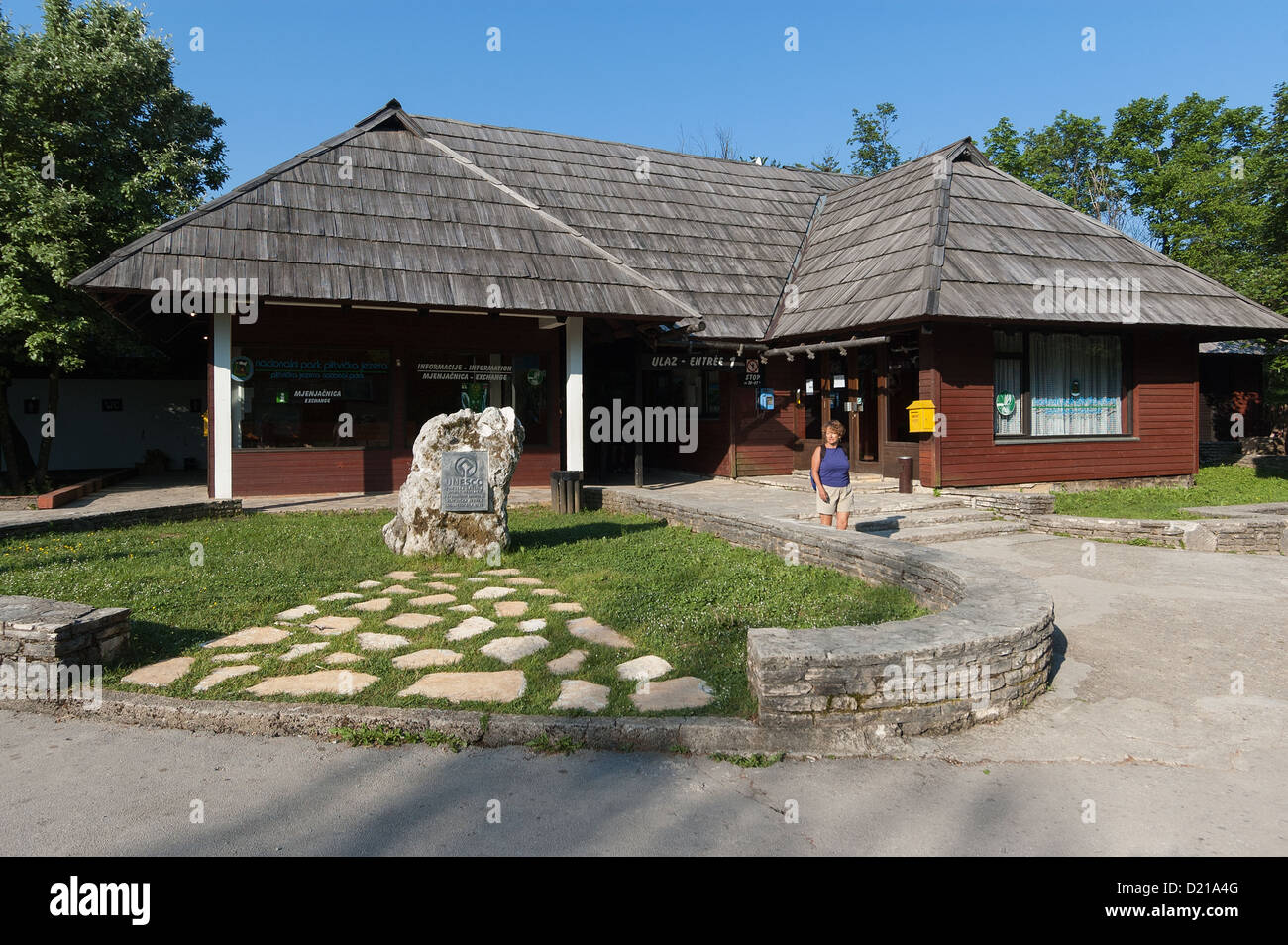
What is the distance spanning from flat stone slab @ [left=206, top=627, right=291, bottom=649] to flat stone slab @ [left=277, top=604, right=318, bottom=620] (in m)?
0.29

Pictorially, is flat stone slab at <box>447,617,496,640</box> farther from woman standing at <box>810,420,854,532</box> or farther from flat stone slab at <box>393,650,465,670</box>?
woman standing at <box>810,420,854,532</box>

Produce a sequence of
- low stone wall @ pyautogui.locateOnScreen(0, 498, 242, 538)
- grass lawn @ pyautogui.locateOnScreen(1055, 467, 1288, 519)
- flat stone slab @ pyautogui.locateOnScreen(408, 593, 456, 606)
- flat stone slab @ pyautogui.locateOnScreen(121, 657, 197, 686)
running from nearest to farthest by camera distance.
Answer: flat stone slab @ pyautogui.locateOnScreen(121, 657, 197, 686) < flat stone slab @ pyautogui.locateOnScreen(408, 593, 456, 606) < low stone wall @ pyautogui.locateOnScreen(0, 498, 242, 538) < grass lawn @ pyautogui.locateOnScreen(1055, 467, 1288, 519)

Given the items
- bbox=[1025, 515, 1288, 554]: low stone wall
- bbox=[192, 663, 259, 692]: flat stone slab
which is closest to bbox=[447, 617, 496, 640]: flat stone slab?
bbox=[192, 663, 259, 692]: flat stone slab

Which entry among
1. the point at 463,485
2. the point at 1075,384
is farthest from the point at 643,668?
the point at 1075,384

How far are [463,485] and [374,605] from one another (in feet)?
7.24

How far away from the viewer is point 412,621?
6539 millimetres

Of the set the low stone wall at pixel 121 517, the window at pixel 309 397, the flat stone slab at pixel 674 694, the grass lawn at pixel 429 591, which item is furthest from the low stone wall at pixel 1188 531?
the low stone wall at pixel 121 517

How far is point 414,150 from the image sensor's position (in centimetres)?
1562

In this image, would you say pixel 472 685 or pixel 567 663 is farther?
pixel 567 663

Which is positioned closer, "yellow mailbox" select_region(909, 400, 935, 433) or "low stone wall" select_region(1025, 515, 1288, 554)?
"low stone wall" select_region(1025, 515, 1288, 554)

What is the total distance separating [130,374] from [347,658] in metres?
18.7

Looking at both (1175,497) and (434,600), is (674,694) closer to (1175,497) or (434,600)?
(434,600)

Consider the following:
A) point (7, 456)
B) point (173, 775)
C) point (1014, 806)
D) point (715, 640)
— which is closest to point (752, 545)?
point (715, 640)

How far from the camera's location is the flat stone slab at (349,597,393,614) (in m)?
6.88
